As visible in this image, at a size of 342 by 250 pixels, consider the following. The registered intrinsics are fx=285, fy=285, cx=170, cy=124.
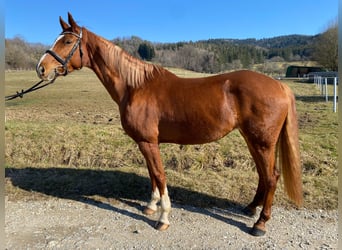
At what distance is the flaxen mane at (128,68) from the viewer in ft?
11.5

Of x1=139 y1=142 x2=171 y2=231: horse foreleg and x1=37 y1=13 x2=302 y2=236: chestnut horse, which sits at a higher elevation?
x1=37 y1=13 x2=302 y2=236: chestnut horse

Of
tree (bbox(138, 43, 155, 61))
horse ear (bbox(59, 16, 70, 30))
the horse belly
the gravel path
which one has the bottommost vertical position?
the gravel path

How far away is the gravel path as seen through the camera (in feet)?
9.57

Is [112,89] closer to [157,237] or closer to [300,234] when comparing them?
[157,237]

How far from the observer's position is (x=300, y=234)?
3.01 m

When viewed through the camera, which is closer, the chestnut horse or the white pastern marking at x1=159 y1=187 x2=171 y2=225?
the chestnut horse

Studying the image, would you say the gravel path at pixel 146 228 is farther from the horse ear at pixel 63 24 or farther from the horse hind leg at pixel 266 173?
the horse ear at pixel 63 24

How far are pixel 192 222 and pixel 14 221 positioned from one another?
2.14m

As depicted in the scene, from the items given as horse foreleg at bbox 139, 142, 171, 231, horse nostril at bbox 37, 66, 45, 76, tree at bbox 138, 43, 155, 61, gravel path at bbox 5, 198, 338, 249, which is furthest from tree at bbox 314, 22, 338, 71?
horse nostril at bbox 37, 66, 45, 76

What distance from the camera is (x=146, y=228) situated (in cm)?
329

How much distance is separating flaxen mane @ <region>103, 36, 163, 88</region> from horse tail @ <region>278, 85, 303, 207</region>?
1.62 m

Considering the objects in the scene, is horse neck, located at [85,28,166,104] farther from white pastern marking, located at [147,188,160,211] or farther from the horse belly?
white pastern marking, located at [147,188,160,211]

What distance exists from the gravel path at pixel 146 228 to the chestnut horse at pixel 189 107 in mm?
189

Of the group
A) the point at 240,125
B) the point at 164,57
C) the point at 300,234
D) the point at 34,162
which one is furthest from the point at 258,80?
the point at 164,57
